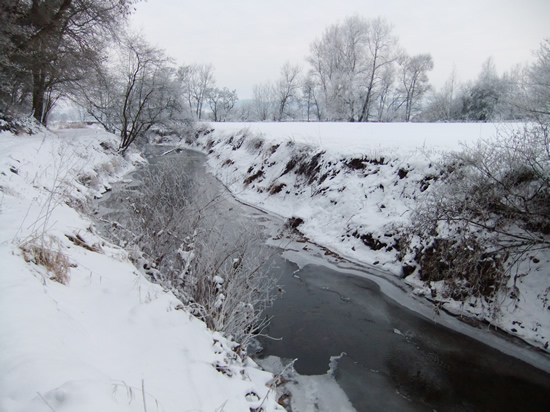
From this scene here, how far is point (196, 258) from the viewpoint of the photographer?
5156 mm

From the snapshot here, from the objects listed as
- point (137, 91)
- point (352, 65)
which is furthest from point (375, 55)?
point (137, 91)

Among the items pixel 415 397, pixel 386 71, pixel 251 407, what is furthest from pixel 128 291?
pixel 386 71

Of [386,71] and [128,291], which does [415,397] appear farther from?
[386,71]

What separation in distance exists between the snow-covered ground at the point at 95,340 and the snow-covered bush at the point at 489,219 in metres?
4.98

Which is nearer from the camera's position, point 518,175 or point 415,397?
point 415,397

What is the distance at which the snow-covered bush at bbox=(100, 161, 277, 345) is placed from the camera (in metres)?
4.67

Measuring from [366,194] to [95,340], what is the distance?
9.28 m

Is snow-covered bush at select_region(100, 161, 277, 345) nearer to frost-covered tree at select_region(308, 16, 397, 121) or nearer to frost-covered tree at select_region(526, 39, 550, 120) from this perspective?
frost-covered tree at select_region(526, 39, 550, 120)

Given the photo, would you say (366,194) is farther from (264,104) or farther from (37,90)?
(264,104)

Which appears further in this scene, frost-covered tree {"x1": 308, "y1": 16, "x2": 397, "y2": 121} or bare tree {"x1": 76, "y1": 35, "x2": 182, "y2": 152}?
frost-covered tree {"x1": 308, "y1": 16, "x2": 397, "y2": 121}

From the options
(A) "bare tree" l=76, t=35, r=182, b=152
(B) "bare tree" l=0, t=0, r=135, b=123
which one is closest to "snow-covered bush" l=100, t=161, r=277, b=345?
(B) "bare tree" l=0, t=0, r=135, b=123

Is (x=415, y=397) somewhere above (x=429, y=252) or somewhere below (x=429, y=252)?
below

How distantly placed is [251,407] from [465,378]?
3.59m

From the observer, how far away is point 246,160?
63.7 feet
